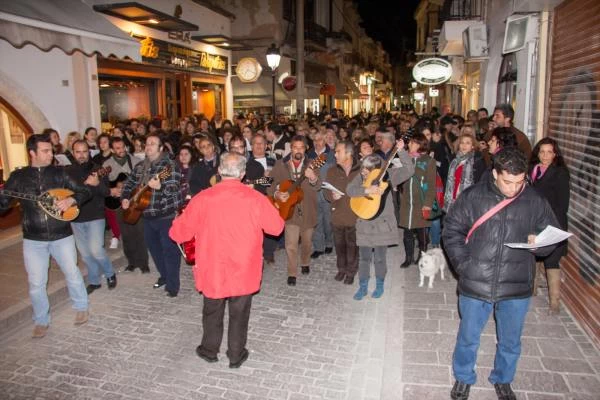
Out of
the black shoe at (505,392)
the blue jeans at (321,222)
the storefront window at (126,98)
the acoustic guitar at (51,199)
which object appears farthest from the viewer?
the storefront window at (126,98)

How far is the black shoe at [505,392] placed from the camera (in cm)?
414

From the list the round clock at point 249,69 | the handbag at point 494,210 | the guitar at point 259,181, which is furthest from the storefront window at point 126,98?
the handbag at point 494,210

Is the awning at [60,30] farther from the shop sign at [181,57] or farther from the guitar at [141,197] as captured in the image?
the guitar at [141,197]

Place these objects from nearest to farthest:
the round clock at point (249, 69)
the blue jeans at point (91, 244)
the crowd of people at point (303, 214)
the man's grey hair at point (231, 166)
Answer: the crowd of people at point (303, 214) → the man's grey hair at point (231, 166) → the blue jeans at point (91, 244) → the round clock at point (249, 69)

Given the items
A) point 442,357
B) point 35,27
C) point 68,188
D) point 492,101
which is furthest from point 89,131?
point 492,101

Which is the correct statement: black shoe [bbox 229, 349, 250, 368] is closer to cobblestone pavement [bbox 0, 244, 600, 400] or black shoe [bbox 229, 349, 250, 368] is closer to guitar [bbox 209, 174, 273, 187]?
cobblestone pavement [bbox 0, 244, 600, 400]

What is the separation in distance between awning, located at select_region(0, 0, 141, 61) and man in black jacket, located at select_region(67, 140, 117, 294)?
1944mm

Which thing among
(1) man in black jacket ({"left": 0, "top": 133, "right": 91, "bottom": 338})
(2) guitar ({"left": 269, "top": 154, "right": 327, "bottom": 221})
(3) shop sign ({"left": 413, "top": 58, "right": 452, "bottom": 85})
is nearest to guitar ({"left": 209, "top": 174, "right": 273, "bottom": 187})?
(2) guitar ({"left": 269, "top": 154, "right": 327, "bottom": 221})

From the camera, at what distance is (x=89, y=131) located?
975cm

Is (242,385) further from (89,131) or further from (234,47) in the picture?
(234,47)

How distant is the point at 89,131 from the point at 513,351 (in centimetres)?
871

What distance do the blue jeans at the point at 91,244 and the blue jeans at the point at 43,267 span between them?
0.93 metres

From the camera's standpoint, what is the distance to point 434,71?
15273mm

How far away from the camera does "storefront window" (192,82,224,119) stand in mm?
17906
